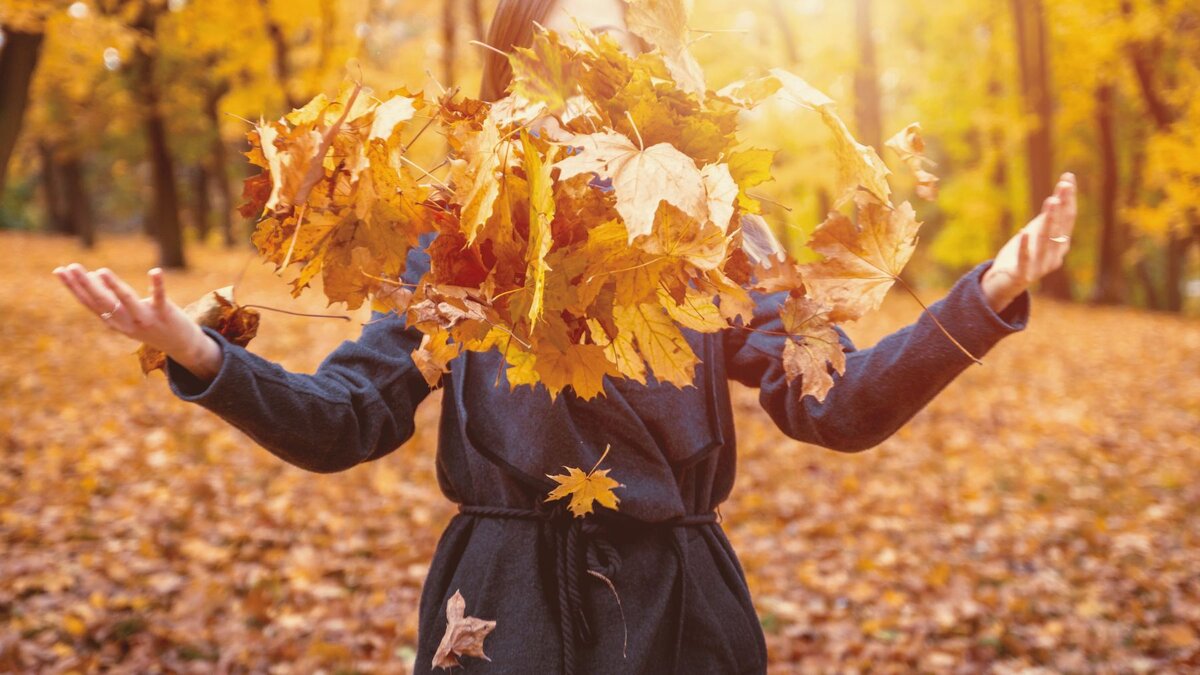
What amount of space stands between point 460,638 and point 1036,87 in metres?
16.2

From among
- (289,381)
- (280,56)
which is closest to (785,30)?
(280,56)

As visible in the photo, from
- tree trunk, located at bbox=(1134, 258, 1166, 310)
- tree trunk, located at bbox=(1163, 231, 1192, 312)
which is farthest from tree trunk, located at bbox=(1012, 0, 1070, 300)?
tree trunk, located at bbox=(1134, 258, 1166, 310)

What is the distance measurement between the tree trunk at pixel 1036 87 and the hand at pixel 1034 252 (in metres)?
14.9

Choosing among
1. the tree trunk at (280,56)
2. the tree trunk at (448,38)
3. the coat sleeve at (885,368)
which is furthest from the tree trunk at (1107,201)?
the coat sleeve at (885,368)

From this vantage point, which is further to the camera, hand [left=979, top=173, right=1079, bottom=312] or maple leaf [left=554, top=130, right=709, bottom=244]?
hand [left=979, top=173, right=1079, bottom=312]

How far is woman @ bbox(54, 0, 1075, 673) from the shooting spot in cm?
133

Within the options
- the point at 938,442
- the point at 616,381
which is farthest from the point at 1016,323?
the point at 938,442

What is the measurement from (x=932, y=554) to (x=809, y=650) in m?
1.43

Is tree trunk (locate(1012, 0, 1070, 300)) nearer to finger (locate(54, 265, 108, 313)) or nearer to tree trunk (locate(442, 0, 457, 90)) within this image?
tree trunk (locate(442, 0, 457, 90))

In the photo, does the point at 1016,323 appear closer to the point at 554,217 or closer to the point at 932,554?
the point at 554,217

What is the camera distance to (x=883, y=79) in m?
18.2

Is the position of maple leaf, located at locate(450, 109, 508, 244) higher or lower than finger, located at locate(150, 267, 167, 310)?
higher

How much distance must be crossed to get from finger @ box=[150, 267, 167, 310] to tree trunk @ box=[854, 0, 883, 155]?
43.6ft

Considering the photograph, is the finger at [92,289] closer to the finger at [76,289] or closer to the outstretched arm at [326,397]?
the finger at [76,289]
